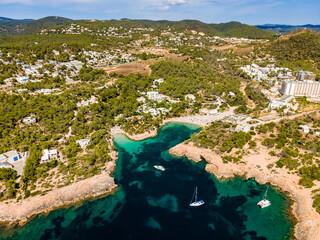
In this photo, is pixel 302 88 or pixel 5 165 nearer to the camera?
pixel 5 165

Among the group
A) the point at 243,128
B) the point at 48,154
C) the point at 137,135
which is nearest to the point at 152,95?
the point at 137,135

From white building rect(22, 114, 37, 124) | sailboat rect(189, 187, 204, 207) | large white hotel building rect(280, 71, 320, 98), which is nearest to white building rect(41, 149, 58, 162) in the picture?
white building rect(22, 114, 37, 124)

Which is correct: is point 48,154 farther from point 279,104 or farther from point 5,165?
point 279,104

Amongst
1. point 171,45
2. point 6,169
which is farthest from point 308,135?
point 171,45

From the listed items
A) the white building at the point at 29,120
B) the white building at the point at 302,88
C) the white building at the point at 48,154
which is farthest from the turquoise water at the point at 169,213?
the white building at the point at 302,88

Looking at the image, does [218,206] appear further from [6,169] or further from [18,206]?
[6,169]

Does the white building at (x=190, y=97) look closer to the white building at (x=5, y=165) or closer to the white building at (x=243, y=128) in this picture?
the white building at (x=243, y=128)
